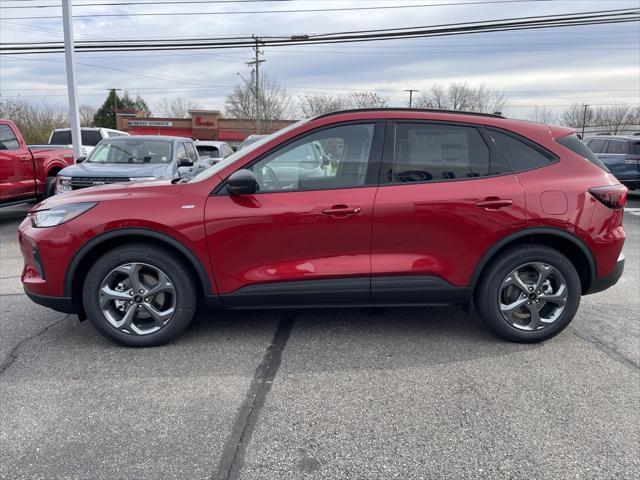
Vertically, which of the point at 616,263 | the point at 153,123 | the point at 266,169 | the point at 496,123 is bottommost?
the point at 616,263

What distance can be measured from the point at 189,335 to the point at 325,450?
190 cm

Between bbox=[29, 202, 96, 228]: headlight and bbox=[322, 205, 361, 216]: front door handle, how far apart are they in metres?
1.74

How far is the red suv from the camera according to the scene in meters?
3.70

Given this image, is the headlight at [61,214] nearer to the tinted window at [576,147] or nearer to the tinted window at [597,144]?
the tinted window at [576,147]

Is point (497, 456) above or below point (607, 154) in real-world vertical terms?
below

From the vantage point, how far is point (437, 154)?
3875mm

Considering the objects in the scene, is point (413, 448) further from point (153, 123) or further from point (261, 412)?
point (153, 123)

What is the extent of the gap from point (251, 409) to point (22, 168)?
29.4 feet

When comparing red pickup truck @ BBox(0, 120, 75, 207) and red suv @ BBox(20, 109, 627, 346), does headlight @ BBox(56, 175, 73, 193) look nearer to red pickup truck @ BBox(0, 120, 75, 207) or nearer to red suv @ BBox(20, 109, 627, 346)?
red pickup truck @ BBox(0, 120, 75, 207)

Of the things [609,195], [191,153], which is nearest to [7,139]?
[191,153]

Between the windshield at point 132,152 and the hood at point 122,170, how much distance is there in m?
0.26

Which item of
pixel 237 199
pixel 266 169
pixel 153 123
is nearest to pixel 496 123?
pixel 266 169

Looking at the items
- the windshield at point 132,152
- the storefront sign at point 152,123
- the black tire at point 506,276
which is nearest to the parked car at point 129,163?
the windshield at point 132,152

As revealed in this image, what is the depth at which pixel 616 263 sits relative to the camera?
4031 millimetres
